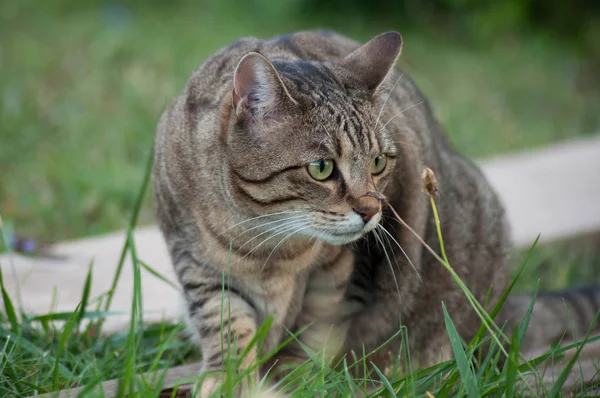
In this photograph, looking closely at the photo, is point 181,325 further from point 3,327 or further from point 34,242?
point 34,242

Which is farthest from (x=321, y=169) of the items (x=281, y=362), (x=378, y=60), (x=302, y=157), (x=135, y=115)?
(x=135, y=115)

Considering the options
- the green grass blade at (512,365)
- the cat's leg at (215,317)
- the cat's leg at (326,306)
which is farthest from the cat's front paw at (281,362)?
the green grass blade at (512,365)

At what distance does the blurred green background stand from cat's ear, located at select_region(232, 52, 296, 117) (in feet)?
5.61

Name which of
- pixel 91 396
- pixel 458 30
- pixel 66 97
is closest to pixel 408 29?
pixel 458 30

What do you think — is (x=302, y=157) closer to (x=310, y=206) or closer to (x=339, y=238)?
(x=310, y=206)

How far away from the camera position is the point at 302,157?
6.79 ft

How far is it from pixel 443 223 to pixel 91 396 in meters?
1.24

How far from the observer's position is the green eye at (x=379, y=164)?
7.12 ft

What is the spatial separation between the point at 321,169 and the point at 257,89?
0.26m

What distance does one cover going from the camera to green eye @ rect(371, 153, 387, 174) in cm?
217

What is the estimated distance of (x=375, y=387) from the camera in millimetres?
2143

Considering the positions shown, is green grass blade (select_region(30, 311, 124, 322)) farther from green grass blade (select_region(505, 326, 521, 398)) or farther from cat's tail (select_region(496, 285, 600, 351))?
cat's tail (select_region(496, 285, 600, 351))

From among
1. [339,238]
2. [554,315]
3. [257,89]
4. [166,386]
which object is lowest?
[554,315]

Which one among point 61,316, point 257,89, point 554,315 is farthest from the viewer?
point 554,315
